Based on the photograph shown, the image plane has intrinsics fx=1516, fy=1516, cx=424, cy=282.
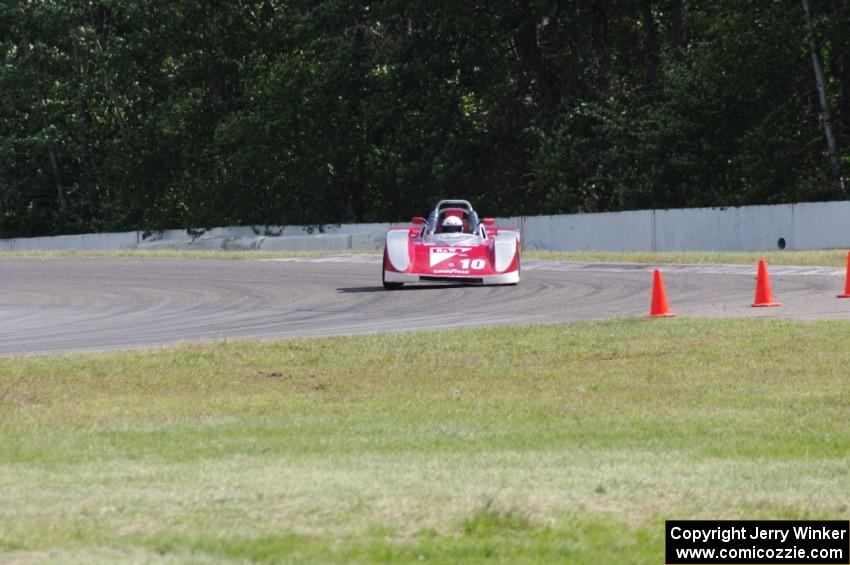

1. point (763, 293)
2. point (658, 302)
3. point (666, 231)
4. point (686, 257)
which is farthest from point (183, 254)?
point (658, 302)

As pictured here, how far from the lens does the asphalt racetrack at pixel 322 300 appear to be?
1705 centimetres

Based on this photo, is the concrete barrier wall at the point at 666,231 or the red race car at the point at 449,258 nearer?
the red race car at the point at 449,258

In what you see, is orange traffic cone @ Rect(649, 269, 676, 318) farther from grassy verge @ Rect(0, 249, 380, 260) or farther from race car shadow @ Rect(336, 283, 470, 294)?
grassy verge @ Rect(0, 249, 380, 260)

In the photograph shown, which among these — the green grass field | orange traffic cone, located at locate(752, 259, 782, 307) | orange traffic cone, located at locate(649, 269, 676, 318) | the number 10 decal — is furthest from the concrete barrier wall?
the green grass field

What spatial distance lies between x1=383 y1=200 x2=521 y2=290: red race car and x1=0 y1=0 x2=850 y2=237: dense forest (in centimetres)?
1864

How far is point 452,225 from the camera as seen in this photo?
2312 cm

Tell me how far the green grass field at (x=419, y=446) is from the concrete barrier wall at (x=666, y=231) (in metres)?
19.1

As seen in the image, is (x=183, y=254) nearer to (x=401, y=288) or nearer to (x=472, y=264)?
(x=401, y=288)

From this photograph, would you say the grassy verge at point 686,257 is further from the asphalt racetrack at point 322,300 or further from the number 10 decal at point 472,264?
the number 10 decal at point 472,264

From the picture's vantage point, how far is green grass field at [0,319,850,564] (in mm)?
6156

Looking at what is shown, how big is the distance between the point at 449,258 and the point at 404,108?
26141 mm

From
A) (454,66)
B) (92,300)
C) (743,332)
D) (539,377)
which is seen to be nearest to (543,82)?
(454,66)

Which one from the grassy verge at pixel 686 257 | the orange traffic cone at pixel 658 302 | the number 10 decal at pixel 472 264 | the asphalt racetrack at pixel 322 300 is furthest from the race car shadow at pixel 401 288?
the grassy verge at pixel 686 257

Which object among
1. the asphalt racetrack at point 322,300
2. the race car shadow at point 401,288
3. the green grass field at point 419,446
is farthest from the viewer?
the race car shadow at point 401,288
